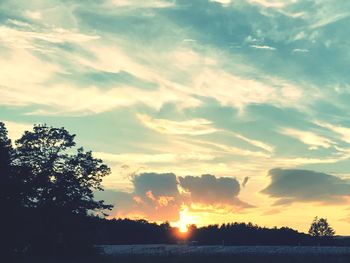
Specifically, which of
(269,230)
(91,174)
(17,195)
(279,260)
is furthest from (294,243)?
(17,195)

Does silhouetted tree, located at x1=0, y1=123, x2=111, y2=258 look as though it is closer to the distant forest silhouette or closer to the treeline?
the distant forest silhouette

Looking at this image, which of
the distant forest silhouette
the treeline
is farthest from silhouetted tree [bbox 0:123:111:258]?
the treeline

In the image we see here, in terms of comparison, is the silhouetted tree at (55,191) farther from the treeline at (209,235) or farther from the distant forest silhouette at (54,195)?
the treeline at (209,235)

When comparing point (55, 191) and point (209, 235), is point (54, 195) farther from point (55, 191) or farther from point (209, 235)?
point (209, 235)

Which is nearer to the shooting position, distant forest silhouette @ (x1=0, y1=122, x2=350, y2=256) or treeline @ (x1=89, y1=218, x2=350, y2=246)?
distant forest silhouette @ (x1=0, y1=122, x2=350, y2=256)

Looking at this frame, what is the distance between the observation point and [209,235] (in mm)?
164375

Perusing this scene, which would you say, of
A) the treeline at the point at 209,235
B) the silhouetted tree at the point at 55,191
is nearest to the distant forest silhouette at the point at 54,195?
the silhouetted tree at the point at 55,191

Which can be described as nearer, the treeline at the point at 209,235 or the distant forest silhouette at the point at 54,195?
the distant forest silhouette at the point at 54,195

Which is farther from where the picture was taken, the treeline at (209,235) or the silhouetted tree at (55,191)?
the treeline at (209,235)

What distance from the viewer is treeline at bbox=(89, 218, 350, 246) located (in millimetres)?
138250

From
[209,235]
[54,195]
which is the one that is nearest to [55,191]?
[54,195]

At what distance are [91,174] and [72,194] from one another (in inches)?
153

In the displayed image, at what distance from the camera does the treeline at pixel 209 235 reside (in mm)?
138250

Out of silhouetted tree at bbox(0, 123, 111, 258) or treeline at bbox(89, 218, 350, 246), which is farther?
treeline at bbox(89, 218, 350, 246)
